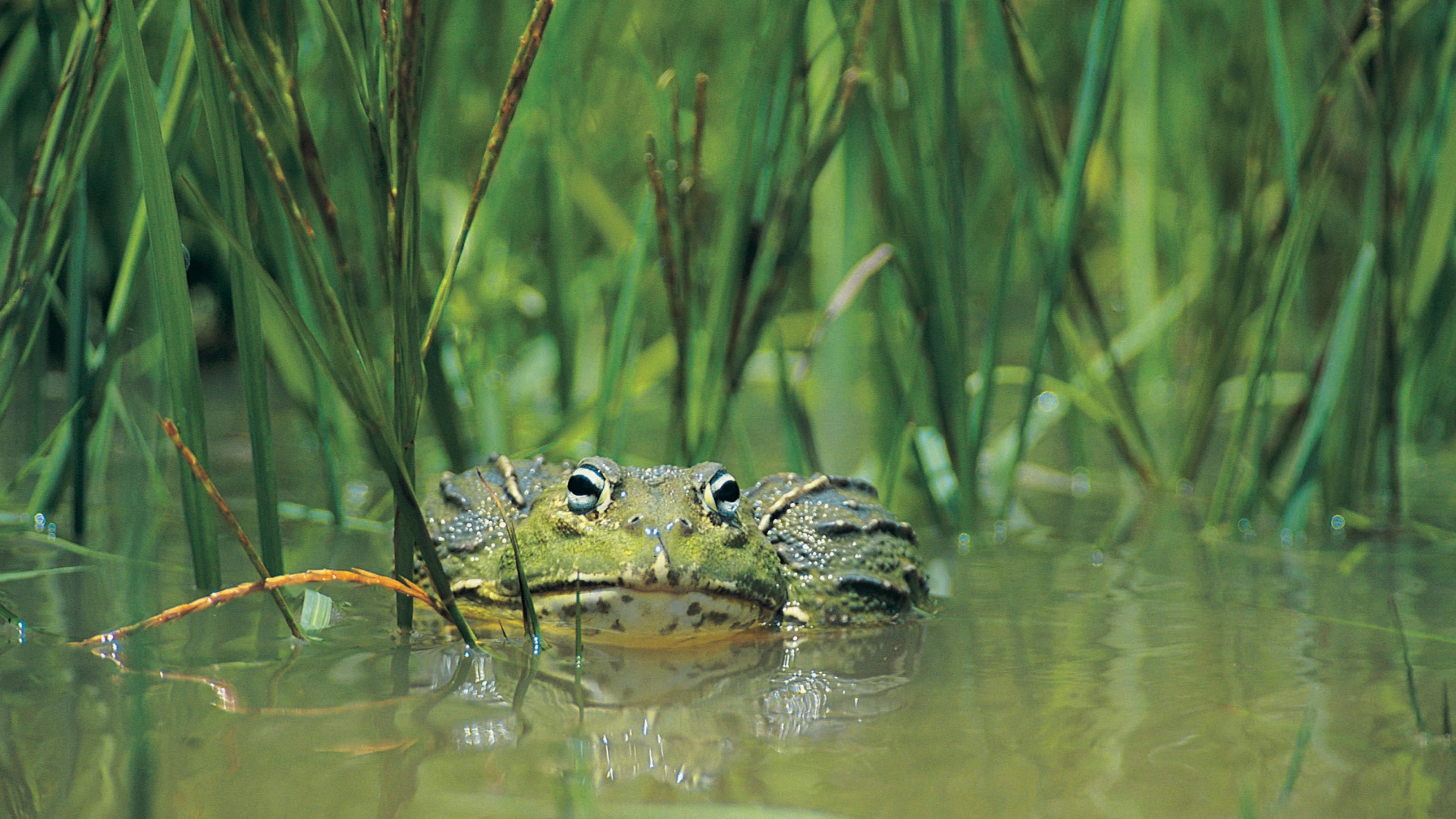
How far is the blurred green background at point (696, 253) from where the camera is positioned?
2002 mm

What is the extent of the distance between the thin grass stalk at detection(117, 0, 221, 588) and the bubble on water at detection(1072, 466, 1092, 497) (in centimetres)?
287

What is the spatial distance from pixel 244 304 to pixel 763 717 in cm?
119

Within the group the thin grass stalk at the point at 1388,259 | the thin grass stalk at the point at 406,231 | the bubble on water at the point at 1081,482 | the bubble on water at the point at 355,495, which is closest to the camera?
the thin grass stalk at the point at 406,231

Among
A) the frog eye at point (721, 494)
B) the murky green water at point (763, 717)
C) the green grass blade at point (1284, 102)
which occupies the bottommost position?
the murky green water at point (763, 717)

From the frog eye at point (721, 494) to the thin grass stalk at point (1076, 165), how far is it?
Answer: 105 centimetres

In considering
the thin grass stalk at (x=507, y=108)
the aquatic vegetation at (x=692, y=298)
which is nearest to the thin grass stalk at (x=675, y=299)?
the aquatic vegetation at (x=692, y=298)

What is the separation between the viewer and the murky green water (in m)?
1.50

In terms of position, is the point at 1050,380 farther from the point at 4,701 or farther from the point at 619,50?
the point at 4,701

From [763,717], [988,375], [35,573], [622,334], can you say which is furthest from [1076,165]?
[35,573]

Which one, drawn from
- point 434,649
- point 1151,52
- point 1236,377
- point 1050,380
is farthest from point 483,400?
point 1236,377

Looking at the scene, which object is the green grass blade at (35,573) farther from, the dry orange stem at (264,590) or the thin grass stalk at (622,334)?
the thin grass stalk at (622,334)

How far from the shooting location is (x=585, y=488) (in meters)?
2.52

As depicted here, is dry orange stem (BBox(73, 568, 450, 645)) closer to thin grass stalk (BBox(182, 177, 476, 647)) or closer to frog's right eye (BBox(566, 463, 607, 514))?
thin grass stalk (BBox(182, 177, 476, 647))

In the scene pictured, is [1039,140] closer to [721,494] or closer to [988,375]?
[988,375]
